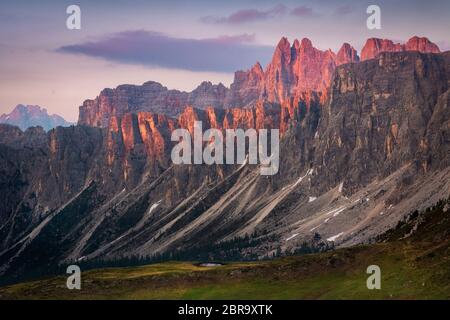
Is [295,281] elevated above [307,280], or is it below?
below

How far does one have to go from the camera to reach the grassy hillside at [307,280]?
15388cm

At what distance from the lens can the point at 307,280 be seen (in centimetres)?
17112

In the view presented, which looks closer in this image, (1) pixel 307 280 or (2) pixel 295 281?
(1) pixel 307 280

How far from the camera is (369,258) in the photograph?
6895 inches

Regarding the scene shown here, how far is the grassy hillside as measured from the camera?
154m

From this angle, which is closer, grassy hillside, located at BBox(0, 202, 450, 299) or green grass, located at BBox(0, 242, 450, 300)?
green grass, located at BBox(0, 242, 450, 300)

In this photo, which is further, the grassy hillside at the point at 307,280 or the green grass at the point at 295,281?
the grassy hillside at the point at 307,280
